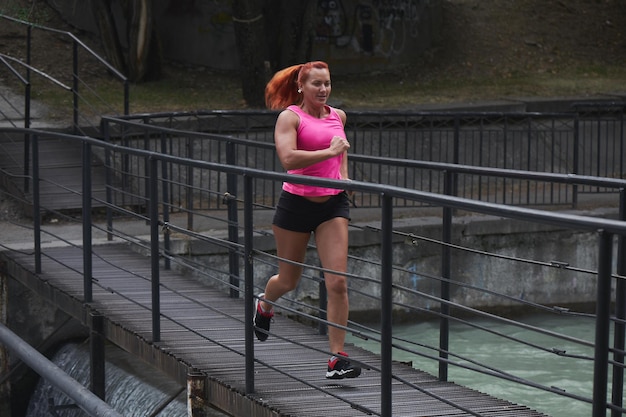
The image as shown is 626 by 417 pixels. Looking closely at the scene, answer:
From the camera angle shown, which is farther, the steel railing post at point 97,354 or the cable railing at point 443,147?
the cable railing at point 443,147

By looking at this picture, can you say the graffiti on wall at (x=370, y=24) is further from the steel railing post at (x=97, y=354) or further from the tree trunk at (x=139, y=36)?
the steel railing post at (x=97, y=354)

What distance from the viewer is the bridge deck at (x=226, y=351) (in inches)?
252

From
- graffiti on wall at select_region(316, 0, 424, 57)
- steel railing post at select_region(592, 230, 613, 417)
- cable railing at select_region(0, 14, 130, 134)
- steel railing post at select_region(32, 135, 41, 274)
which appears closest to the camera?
steel railing post at select_region(592, 230, 613, 417)

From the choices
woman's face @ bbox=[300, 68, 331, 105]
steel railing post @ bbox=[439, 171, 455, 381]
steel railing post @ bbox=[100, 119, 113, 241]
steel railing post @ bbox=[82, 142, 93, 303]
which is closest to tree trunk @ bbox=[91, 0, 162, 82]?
steel railing post @ bbox=[100, 119, 113, 241]

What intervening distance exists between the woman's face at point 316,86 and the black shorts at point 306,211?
0.54 meters

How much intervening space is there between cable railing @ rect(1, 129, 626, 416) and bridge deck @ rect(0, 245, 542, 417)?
130 millimetres

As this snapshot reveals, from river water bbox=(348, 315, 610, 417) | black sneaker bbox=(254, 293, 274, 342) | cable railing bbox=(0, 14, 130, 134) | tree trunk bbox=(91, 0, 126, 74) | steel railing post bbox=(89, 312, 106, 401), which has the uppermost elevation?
tree trunk bbox=(91, 0, 126, 74)

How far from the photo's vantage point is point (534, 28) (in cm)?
2602

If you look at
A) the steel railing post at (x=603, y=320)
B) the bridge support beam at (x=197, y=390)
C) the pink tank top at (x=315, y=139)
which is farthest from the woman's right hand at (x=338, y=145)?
the steel railing post at (x=603, y=320)

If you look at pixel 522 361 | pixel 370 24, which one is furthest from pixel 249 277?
pixel 370 24

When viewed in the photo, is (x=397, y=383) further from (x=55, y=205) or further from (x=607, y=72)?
(x=607, y=72)

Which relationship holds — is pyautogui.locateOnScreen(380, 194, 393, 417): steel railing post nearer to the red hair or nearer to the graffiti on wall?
the red hair

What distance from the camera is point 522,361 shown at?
12617 mm

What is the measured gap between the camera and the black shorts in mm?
6625
